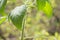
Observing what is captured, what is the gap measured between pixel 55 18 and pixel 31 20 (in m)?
0.62

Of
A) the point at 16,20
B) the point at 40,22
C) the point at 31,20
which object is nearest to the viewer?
the point at 16,20

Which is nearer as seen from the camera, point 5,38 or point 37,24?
point 5,38

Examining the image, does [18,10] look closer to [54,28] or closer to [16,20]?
[16,20]

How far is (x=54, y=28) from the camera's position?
338 centimetres

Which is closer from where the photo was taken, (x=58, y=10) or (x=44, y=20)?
(x=44, y=20)

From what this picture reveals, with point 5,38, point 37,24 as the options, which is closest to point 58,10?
point 37,24

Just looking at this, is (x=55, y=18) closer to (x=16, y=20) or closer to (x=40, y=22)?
(x=40, y=22)

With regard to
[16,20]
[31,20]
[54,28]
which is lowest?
[54,28]

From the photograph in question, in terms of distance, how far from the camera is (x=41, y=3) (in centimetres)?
95

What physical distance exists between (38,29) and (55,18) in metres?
0.63

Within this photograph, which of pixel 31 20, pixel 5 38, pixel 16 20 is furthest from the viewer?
pixel 31 20

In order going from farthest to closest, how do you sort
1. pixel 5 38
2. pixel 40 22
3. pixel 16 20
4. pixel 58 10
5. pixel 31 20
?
1. pixel 58 10
2. pixel 40 22
3. pixel 31 20
4. pixel 5 38
5. pixel 16 20

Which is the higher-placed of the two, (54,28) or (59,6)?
(59,6)

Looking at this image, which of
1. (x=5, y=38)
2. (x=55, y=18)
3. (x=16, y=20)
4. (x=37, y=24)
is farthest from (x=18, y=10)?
(x=55, y=18)
